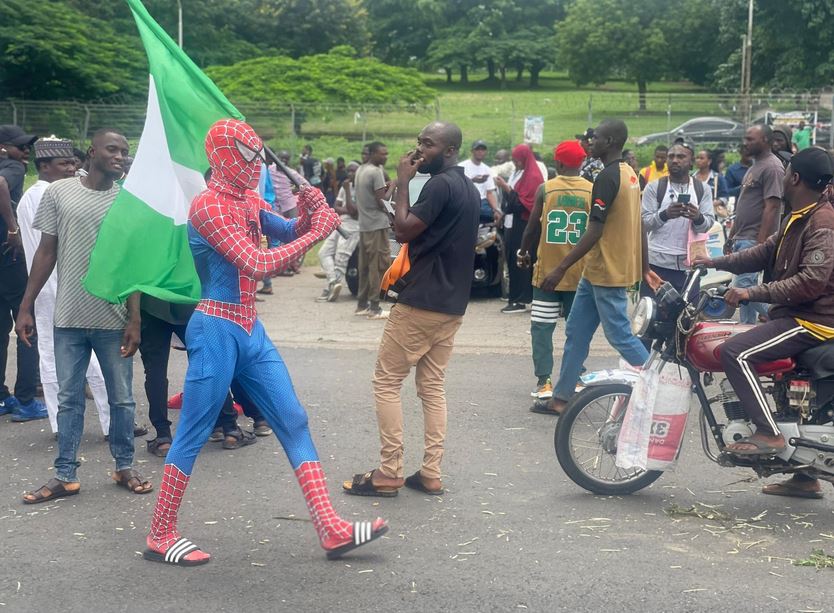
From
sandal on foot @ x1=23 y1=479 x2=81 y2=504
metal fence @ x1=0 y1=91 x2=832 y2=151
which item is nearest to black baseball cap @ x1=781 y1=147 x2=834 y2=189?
sandal on foot @ x1=23 y1=479 x2=81 y2=504

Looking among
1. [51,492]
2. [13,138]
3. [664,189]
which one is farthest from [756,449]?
[13,138]

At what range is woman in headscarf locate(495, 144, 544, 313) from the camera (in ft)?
39.6

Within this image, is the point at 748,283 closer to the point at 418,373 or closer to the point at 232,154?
the point at 418,373

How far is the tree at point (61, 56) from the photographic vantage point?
→ 36594 millimetres

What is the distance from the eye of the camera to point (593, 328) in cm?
755

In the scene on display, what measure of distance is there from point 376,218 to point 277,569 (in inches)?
291

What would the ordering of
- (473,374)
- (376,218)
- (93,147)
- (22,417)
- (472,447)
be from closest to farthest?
(93,147)
(472,447)
(22,417)
(473,374)
(376,218)

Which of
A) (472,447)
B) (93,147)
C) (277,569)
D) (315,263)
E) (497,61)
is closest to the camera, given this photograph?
(277,569)

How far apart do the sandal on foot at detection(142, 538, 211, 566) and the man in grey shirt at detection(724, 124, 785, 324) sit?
16.6 feet

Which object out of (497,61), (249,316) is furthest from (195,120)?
(497,61)

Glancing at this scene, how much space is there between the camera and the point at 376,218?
12086 mm

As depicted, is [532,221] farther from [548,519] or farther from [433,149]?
[548,519]

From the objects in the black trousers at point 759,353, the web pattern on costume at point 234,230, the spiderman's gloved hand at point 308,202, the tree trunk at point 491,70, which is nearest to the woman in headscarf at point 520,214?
the black trousers at point 759,353

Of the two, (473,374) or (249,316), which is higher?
(249,316)
